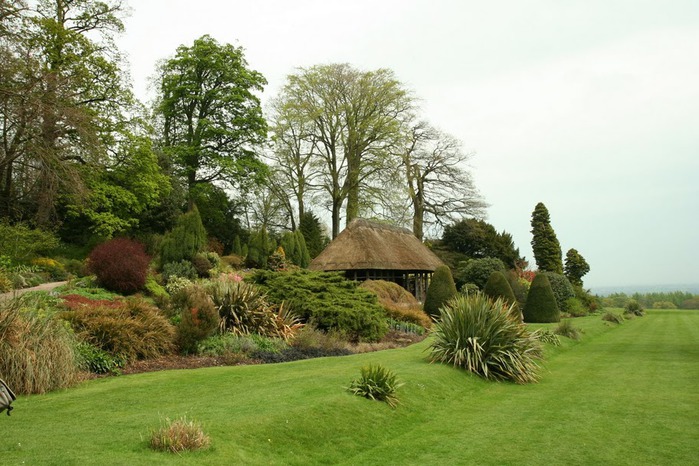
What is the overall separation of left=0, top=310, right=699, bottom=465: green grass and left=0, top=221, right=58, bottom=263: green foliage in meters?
15.6

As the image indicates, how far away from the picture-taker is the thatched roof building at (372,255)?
96.5 feet

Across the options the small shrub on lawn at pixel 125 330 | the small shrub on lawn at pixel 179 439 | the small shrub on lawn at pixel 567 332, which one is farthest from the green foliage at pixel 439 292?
the small shrub on lawn at pixel 179 439

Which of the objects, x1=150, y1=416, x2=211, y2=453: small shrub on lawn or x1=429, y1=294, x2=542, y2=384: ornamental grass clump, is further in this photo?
x1=429, y1=294, x2=542, y2=384: ornamental grass clump

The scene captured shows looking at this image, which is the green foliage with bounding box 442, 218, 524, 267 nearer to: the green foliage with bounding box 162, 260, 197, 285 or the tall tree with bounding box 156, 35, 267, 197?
the tall tree with bounding box 156, 35, 267, 197

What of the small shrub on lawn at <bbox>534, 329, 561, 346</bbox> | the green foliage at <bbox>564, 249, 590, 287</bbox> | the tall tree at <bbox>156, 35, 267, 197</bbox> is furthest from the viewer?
the green foliage at <bbox>564, 249, 590, 287</bbox>

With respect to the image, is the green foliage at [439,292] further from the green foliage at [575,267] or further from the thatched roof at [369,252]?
the green foliage at [575,267]

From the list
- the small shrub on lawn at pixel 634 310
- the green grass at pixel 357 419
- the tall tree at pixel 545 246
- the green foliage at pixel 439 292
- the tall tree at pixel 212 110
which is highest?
the tall tree at pixel 212 110

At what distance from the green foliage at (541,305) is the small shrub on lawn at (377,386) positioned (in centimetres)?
1886

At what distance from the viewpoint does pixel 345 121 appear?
44.5 meters

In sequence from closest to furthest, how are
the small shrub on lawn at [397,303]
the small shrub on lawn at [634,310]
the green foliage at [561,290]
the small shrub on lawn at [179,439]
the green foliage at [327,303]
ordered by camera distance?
the small shrub on lawn at [179,439] < the green foliage at [327,303] < the small shrub on lawn at [397,303] < the green foliage at [561,290] < the small shrub on lawn at [634,310]

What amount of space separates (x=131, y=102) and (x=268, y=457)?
27.7 metres

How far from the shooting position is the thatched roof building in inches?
1158

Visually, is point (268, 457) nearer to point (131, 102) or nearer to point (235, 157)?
point (131, 102)

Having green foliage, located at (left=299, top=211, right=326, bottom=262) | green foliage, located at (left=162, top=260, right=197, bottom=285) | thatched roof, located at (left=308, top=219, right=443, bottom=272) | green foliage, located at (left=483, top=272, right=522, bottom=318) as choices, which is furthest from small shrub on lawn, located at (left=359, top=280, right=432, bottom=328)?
green foliage, located at (left=299, top=211, right=326, bottom=262)
